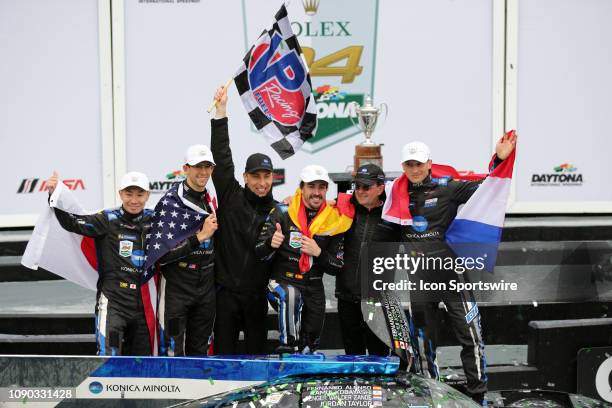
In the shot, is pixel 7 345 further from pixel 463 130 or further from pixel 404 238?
pixel 463 130

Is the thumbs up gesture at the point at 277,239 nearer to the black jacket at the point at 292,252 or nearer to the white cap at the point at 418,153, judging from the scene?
the black jacket at the point at 292,252

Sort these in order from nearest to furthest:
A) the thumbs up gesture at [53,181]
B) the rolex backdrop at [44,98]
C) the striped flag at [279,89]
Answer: the thumbs up gesture at [53,181] → the striped flag at [279,89] → the rolex backdrop at [44,98]

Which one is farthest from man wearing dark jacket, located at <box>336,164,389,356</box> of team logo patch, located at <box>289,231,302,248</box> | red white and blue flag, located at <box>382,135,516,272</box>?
team logo patch, located at <box>289,231,302,248</box>

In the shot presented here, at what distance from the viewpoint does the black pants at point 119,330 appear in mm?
5410

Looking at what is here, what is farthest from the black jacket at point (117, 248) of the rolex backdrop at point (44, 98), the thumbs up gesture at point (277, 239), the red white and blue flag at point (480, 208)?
the rolex backdrop at point (44, 98)

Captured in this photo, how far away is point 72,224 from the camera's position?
555 cm

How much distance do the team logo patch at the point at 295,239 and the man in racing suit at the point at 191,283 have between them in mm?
493

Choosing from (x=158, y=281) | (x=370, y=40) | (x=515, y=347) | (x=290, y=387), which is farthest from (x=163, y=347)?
(x=370, y=40)

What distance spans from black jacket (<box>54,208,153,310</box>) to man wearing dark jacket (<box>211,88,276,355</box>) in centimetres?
55

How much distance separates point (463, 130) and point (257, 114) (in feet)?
10.8

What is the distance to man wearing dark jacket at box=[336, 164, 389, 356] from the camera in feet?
18.6

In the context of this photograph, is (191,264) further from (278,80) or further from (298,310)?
(278,80)

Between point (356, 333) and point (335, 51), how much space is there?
399 cm

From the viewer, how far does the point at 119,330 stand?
17.9ft
